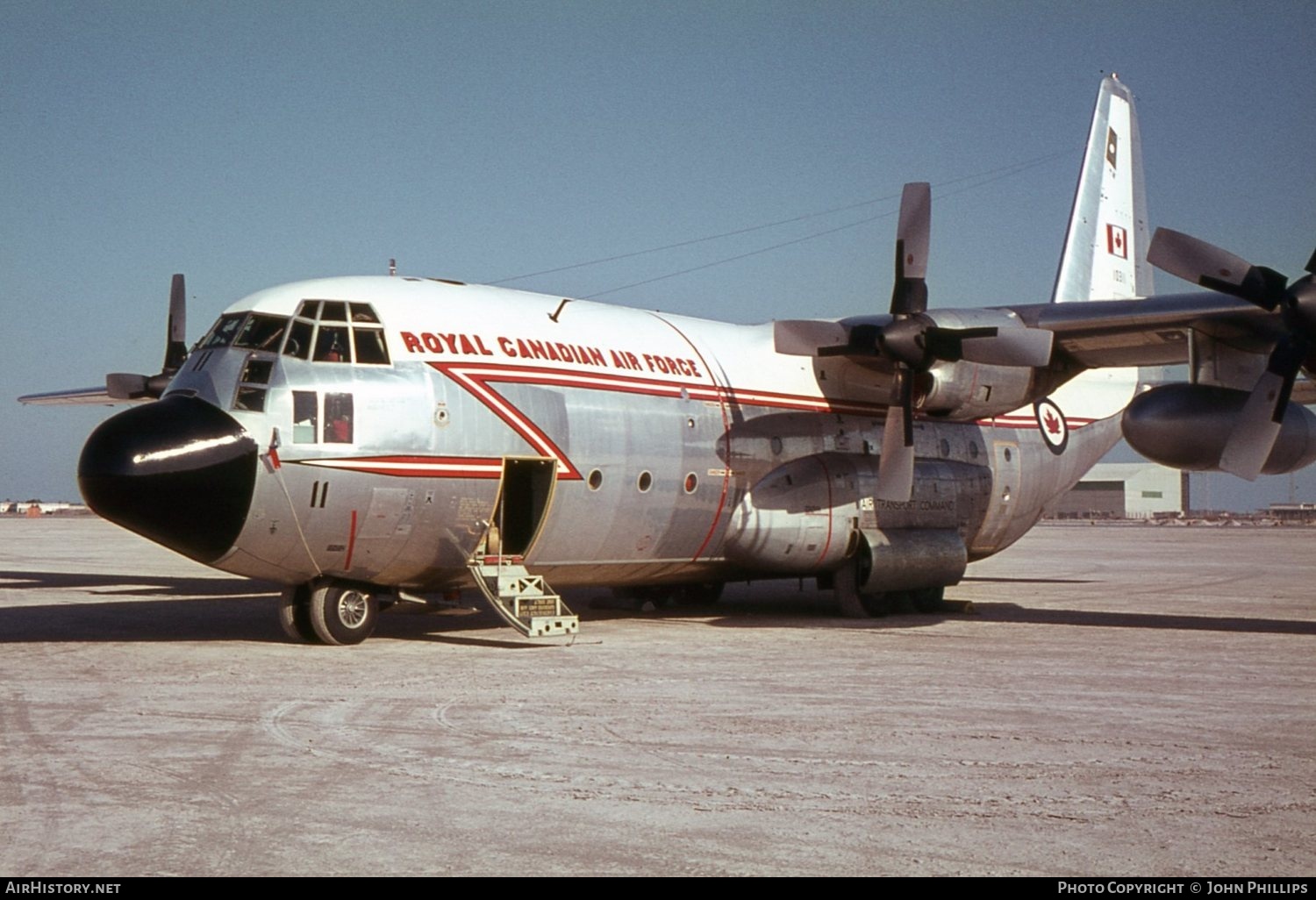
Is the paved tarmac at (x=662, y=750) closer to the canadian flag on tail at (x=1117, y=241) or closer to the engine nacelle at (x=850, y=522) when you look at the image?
the engine nacelle at (x=850, y=522)

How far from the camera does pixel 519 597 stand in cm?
1488

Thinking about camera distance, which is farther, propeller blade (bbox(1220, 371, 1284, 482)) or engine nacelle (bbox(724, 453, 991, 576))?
engine nacelle (bbox(724, 453, 991, 576))

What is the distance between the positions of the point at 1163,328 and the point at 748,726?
34.5 ft

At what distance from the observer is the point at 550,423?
1537 cm

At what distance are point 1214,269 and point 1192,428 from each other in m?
1.99

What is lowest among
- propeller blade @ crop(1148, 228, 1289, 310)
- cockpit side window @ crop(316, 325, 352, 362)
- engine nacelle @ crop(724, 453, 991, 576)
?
engine nacelle @ crop(724, 453, 991, 576)

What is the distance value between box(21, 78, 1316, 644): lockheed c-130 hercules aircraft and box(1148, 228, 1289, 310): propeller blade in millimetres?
31

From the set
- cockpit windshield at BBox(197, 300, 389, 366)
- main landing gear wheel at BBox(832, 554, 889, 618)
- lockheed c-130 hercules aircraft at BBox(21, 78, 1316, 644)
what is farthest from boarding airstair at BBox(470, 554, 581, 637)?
main landing gear wheel at BBox(832, 554, 889, 618)

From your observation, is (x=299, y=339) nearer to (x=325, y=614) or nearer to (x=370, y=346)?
(x=370, y=346)

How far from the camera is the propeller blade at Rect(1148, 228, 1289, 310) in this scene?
50.0ft

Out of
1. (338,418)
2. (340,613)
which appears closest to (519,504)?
(340,613)

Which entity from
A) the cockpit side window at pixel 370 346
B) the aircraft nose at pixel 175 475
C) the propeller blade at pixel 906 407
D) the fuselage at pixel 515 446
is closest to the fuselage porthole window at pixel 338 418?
the fuselage at pixel 515 446

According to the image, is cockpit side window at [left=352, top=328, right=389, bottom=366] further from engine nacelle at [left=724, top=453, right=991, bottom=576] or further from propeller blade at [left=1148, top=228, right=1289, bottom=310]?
propeller blade at [left=1148, top=228, right=1289, bottom=310]

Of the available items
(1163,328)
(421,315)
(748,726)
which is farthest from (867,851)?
(1163,328)
